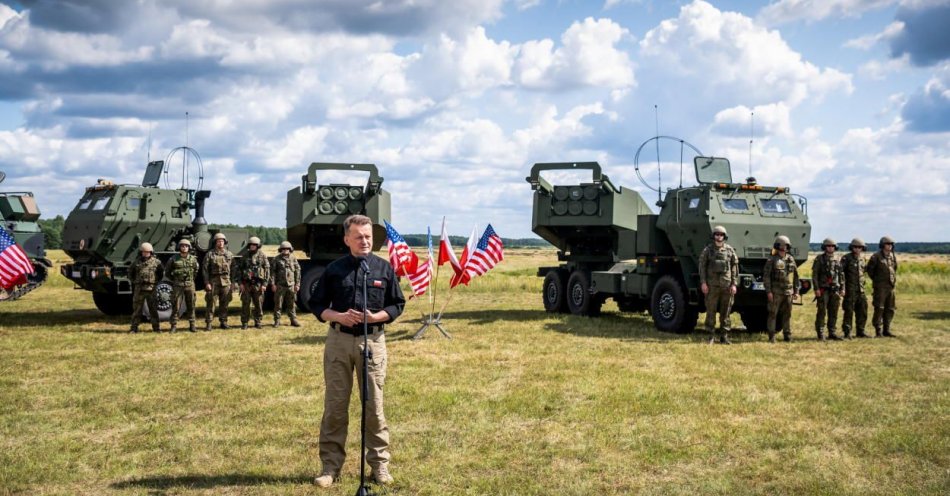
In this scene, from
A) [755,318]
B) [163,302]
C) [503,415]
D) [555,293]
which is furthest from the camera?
[555,293]

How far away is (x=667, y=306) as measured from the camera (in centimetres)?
1548

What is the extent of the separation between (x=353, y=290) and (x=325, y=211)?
44.6 ft

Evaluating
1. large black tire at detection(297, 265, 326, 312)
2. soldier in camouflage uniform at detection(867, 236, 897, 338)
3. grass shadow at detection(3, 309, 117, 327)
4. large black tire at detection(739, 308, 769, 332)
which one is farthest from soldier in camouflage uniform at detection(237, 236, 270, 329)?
soldier in camouflage uniform at detection(867, 236, 897, 338)

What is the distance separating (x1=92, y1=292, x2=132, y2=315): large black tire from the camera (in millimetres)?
18938

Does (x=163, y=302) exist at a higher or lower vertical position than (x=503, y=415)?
higher

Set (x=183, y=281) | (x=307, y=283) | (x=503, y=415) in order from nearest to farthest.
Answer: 1. (x=503, y=415)
2. (x=183, y=281)
3. (x=307, y=283)

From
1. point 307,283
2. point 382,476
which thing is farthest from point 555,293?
point 382,476

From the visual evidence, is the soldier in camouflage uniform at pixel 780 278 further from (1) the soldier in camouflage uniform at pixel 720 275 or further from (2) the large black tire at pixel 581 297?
(2) the large black tire at pixel 581 297

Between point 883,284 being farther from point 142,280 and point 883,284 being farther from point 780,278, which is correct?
point 142,280

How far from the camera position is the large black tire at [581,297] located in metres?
18.7

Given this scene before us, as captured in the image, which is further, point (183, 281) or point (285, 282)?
point (285, 282)

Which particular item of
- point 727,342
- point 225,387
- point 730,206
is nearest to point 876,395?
point 727,342

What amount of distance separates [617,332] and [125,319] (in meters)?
10.3

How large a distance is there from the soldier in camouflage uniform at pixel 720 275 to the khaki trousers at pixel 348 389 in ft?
29.2
